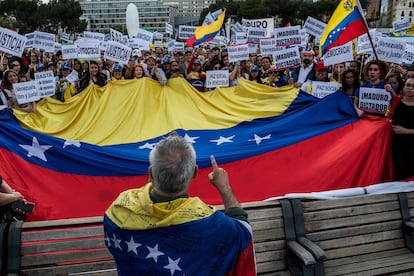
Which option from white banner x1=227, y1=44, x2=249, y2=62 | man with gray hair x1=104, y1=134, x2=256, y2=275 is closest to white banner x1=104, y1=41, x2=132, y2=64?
white banner x1=227, y1=44, x2=249, y2=62

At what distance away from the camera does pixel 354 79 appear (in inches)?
243

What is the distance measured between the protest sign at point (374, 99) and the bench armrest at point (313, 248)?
9.12ft

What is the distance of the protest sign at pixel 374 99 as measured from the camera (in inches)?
207

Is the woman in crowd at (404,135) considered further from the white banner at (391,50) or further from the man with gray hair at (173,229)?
the man with gray hair at (173,229)

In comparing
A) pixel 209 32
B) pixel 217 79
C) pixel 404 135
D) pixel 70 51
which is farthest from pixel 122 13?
pixel 404 135

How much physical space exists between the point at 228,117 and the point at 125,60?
127 inches

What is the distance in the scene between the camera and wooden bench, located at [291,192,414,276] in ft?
10.8

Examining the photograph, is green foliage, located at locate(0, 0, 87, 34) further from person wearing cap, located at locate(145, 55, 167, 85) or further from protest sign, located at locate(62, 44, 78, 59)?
person wearing cap, located at locate(145, 55, 167, 85)

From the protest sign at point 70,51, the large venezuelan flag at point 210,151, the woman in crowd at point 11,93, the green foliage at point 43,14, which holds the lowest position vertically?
the large venezuelan flag at point 210,151

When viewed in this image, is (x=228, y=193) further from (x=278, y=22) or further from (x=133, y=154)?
(x=278, y=22)

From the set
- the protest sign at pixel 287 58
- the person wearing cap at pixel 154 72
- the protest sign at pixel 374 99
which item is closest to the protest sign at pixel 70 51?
the person wearing cap at pixel 154 72

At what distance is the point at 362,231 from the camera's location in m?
3.44

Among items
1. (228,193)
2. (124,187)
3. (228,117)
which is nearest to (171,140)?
(228,193)

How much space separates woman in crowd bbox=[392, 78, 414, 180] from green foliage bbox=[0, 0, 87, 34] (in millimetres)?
42499
